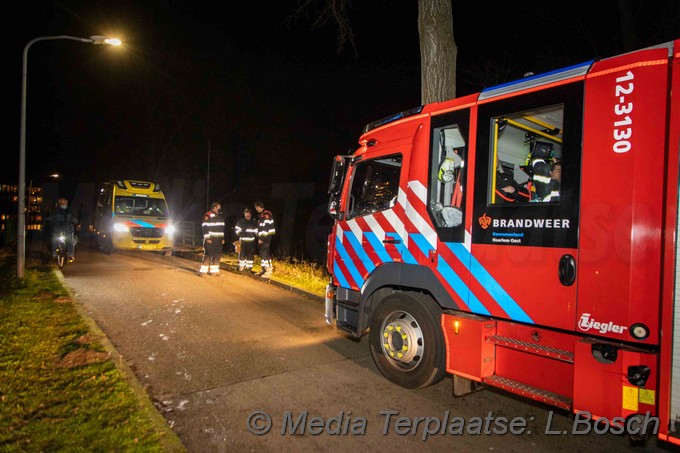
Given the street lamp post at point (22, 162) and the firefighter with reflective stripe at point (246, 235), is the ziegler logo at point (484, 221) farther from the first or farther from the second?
the street lamp post at point (22, 162)

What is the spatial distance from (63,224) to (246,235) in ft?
17.3

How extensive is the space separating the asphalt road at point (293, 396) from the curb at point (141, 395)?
111 mm

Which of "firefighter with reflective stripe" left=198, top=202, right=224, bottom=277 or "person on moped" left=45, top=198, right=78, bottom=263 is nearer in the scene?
"firefighter with reflective stripe" left=198, top=202, right=224, bottom=277

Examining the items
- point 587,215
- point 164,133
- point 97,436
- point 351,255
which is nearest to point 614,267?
point 587,215

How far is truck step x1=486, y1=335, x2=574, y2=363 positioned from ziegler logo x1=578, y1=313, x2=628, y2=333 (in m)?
0.25

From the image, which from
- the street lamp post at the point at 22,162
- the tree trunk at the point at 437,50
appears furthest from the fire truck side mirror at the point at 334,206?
the street lamp post at the point at 22,162

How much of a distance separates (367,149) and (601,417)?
3400mm

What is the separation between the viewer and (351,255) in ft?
17.0

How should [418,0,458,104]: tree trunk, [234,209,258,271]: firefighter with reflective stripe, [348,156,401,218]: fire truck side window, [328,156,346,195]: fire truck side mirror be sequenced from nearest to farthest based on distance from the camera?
[348,156,401,218]: fire truck side window < [328,156,346,195]: fire truck side mirror < [418,0,458,104]: tree trunk < [234,209,258,271]: firefighter with reflective stripe

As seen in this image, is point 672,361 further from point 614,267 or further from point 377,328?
point 377,328

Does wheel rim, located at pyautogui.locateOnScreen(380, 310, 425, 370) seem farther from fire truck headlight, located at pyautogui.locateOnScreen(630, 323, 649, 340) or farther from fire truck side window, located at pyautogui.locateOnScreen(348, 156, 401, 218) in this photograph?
fire truck headlight, located at pyautogui.locateOnScreen(630, 323, 649, 340)

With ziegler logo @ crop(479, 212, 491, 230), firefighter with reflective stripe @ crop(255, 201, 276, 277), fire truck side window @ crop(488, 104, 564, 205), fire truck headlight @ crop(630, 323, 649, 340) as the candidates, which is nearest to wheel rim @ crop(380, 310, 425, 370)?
ziegler logo @ crop(479, 212, 491, 230)

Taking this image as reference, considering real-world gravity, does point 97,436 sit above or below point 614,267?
below

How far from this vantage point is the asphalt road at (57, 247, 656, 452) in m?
3.49
